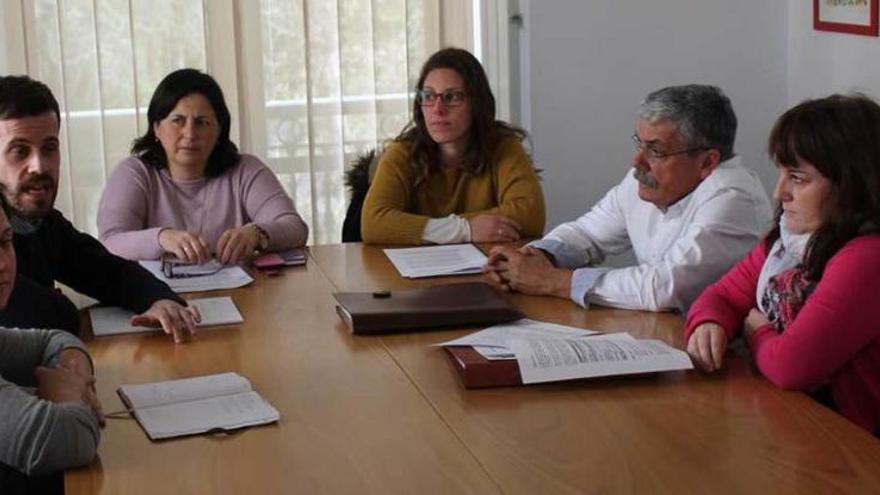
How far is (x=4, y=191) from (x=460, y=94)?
1.31 metres

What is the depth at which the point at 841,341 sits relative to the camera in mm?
2053

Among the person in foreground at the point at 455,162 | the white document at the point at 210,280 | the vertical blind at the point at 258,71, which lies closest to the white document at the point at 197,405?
the white document at the point at 210,280

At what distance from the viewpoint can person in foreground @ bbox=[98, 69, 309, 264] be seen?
3389 mm

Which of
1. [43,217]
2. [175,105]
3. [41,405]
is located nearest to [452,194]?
[175,105]

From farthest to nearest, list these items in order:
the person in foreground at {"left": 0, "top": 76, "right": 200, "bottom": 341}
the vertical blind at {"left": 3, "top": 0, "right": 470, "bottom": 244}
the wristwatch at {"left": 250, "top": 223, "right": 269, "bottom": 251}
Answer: the vertical blind at {"left": 3, "top": 0, "right": 470, "bottom": 244} → the wristwatch at {"left": 250, "top": 223, "right": 269, "bottom": 251} → the person in foreground at {"left": 0, "top": 76, "right": 200, "bottom": 341}

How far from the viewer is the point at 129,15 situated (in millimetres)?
4023

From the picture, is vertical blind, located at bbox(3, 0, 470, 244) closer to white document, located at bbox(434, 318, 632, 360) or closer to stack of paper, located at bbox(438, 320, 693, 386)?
white document, located at bbox(434, 318, 632, 360)

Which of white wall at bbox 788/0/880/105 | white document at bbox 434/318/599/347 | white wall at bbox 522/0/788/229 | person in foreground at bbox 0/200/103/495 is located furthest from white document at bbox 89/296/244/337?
white wall at bbox 788/0/880/105

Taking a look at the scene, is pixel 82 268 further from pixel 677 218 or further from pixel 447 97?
Result: pixel 677 218

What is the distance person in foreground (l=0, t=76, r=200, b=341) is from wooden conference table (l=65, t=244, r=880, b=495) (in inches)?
13.7

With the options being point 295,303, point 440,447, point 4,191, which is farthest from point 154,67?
point 440,447

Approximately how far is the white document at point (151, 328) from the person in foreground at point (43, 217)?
29 mm

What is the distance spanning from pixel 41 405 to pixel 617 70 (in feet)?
10.0

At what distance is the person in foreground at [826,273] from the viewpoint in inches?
80.7
